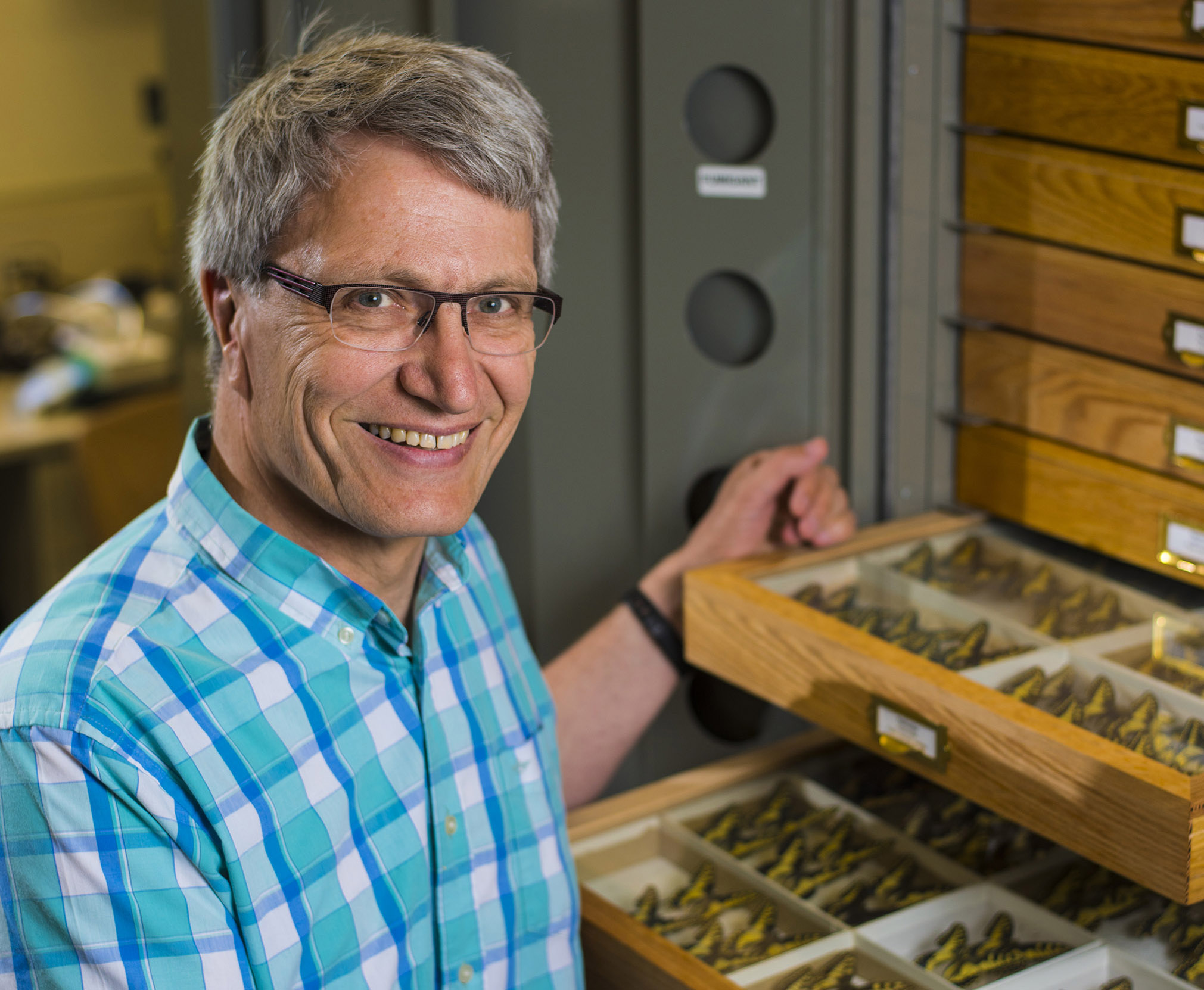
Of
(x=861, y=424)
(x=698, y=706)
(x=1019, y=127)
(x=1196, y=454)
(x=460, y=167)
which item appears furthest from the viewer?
(x=698, y=706)

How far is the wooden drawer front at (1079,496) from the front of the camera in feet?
4.22

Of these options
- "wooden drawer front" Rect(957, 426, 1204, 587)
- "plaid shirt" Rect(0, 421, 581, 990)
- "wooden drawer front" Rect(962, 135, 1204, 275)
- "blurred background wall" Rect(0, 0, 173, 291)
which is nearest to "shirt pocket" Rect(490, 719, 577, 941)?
"plaid shirt" Rect(0, 421, 581, 990)

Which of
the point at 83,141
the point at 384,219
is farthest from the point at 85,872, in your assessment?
the point at 83,141

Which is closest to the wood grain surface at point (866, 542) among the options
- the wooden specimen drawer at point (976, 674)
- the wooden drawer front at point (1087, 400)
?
the wooden specimen drawer at point (976, 674)

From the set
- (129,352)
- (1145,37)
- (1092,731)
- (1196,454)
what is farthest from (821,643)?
(129,352)

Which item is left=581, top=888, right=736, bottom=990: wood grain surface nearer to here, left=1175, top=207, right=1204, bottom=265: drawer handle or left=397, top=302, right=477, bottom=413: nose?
left=397, top=302, right=477, bottom=413: nose

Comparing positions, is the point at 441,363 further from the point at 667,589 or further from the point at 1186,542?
the point at 1186,542

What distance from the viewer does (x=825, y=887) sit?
127cm

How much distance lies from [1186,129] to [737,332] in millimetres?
540

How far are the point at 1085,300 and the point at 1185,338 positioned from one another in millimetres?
127

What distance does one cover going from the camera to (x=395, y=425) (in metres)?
0.99

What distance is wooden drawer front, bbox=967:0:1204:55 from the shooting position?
119 centimetres

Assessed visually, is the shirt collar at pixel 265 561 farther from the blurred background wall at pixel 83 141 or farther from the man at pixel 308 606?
the blurred background wall at pixel 83 141

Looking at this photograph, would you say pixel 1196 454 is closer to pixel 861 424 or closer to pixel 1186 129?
pixel 1186 129
